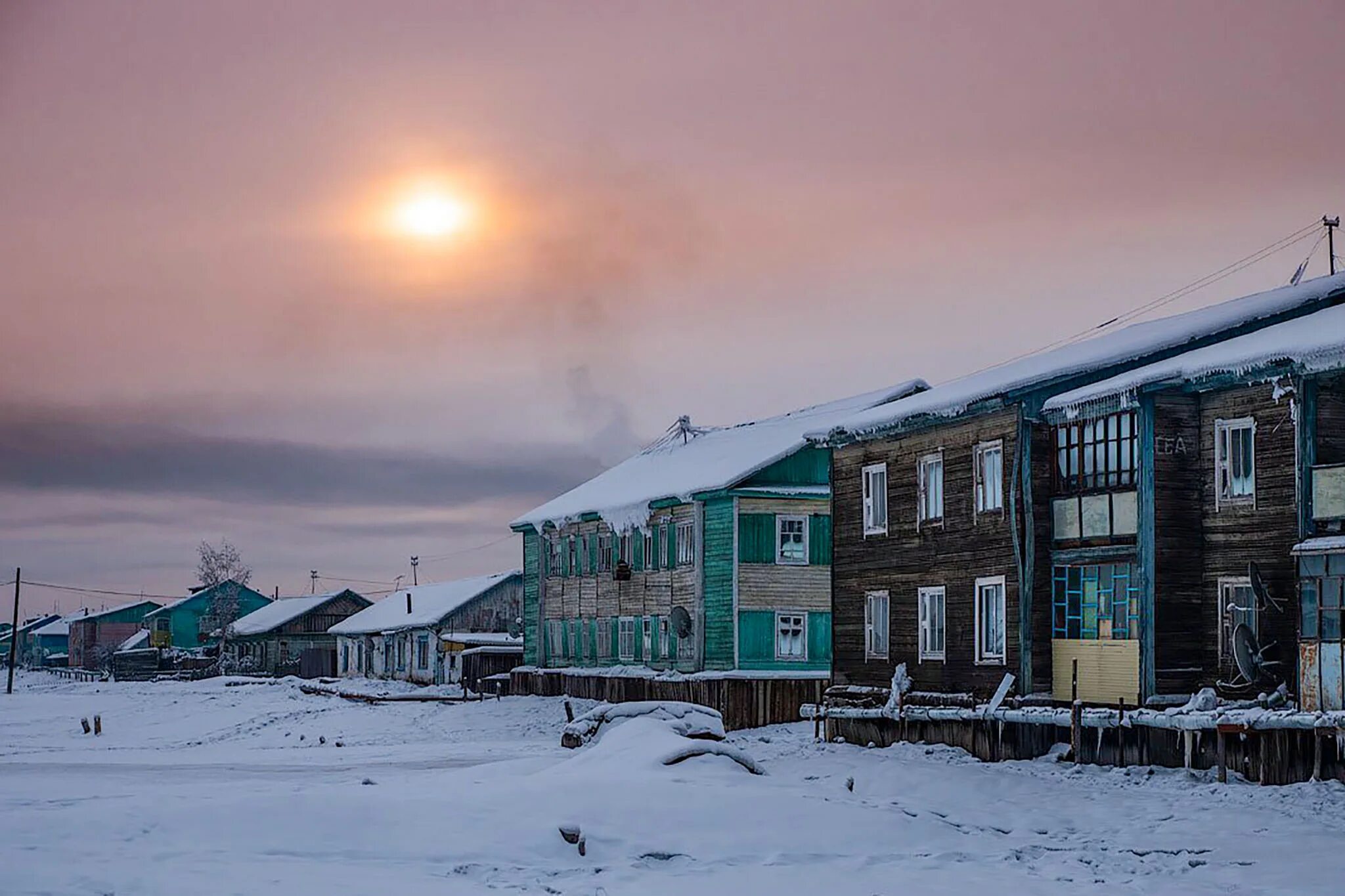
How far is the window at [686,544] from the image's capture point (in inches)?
1965

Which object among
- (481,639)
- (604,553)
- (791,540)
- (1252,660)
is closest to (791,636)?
(791,540)

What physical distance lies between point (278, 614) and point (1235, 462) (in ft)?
290

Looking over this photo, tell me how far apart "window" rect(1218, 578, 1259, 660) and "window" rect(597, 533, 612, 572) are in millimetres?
29971

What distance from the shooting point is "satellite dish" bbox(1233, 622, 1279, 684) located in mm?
27328

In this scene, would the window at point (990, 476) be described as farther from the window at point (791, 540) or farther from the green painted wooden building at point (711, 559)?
the window at point (791, 540)

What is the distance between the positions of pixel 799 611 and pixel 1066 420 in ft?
57.4

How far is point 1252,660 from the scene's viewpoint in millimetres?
27328

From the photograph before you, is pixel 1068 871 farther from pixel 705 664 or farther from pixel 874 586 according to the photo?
pixel 705 664

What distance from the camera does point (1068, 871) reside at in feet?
66.4

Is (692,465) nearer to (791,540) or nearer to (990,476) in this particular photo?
(791,540)

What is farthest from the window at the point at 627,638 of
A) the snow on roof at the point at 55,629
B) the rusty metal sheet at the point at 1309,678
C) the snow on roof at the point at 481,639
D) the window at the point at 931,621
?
the snow on roof at the point at 55,629

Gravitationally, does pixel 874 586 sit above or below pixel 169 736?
above

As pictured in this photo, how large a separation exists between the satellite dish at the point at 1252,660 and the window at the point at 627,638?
93.4ft

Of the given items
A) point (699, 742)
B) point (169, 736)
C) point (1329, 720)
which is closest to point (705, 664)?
point (169, 736)
